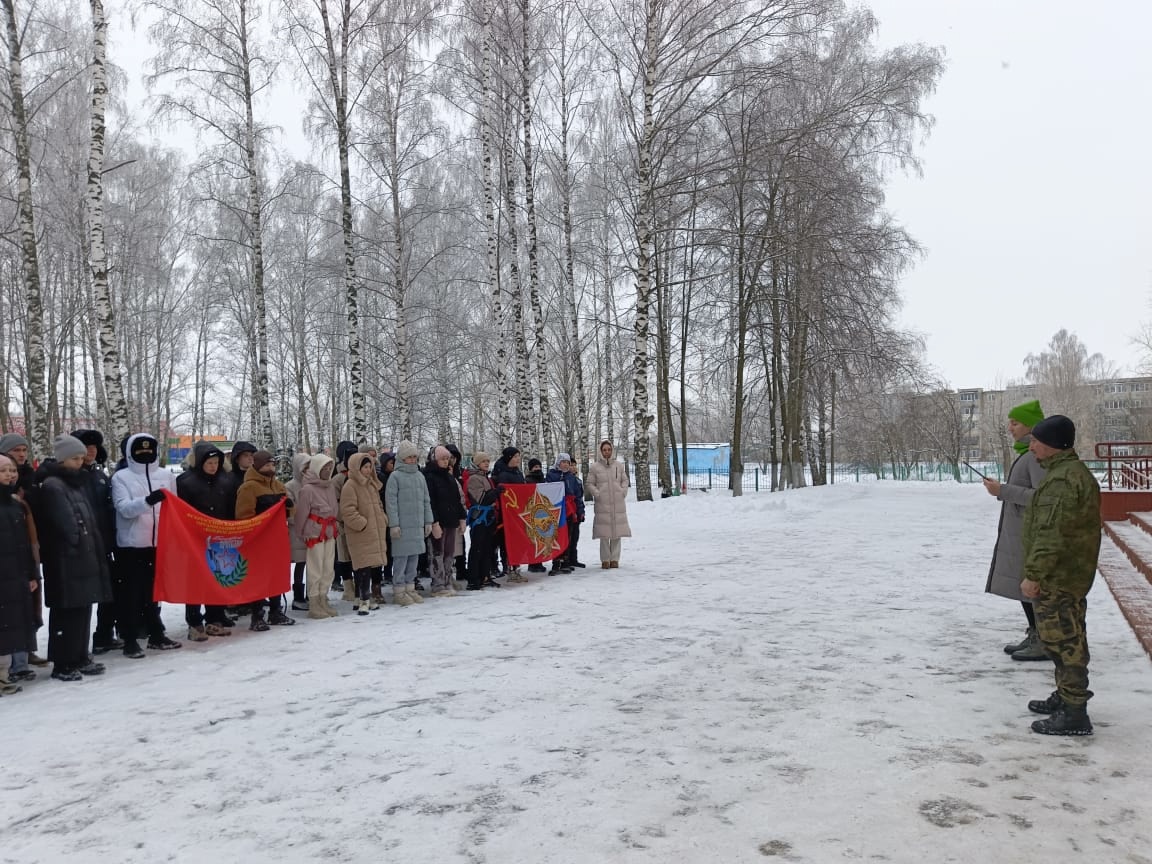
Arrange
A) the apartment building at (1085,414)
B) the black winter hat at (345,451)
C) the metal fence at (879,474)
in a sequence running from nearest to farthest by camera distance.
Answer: the black winter hat at (345,451), the metal fence at (879,474), the apartment building at (1085,414)

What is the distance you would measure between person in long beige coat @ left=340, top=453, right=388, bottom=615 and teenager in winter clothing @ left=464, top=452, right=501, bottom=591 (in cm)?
151

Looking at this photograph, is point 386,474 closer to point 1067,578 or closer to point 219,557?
point 219,557

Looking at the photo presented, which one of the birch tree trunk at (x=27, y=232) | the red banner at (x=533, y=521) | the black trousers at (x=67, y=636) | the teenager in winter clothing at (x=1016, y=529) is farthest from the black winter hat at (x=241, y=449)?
the birch tree trunk at (x=27, y=232)

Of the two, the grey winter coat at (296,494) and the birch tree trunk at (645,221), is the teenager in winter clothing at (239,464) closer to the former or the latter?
the grey winter coat at (296,494)

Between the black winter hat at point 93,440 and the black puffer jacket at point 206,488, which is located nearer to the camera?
the black winter hat at point 93,440

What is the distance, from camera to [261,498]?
760cm

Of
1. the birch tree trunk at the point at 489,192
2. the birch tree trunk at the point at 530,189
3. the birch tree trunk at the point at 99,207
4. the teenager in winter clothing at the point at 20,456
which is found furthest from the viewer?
the birch tree trunk at the point at 530,189

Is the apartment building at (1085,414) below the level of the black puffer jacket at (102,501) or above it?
above

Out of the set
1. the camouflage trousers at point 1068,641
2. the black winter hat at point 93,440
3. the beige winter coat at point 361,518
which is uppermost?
the black winter hat at point 93,440

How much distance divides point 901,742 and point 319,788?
2.89 meters

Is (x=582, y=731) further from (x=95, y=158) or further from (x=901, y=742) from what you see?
(x=95, y=158)

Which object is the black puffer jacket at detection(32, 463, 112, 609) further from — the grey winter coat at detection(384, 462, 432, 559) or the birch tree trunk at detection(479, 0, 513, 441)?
the birch tree trunk at detection(479, 0, 513, 441)

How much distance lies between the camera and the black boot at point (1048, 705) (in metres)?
4.23

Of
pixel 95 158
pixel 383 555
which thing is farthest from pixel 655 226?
pixel 383 555
